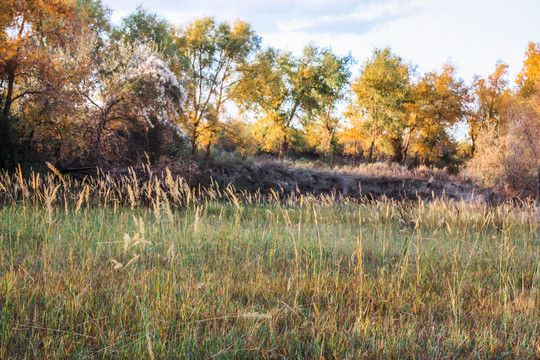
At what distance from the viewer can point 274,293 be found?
269 cm

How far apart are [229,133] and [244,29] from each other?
6.41 metres

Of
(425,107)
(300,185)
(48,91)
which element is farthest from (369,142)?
(48,91)

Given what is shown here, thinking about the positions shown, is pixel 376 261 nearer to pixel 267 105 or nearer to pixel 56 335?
pixel 56 335

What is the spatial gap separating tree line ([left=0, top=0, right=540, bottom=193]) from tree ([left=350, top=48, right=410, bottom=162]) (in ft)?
0.35

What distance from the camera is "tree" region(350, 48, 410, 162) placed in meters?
26.5

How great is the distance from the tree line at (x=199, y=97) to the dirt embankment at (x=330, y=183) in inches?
80.6

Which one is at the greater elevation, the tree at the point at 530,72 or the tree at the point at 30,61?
the tree at the point at 530,72

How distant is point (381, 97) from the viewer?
26.5 meters

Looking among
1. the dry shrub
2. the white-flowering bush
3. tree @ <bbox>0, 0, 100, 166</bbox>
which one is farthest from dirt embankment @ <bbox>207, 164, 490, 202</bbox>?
tree @ <bbox>0, 0, 100, 166</bbox>

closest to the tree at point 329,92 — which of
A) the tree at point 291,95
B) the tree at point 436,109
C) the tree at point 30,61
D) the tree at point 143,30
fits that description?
the tree at point 291,95

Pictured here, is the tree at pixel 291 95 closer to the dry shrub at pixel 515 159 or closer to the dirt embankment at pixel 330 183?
the dirt embankment at pixel 330 183

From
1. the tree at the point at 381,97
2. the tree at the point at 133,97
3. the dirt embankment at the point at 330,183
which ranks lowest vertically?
the dirt embankment at the point at 330,183

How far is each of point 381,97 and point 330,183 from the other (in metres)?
12.5

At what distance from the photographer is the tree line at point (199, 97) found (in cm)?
981
